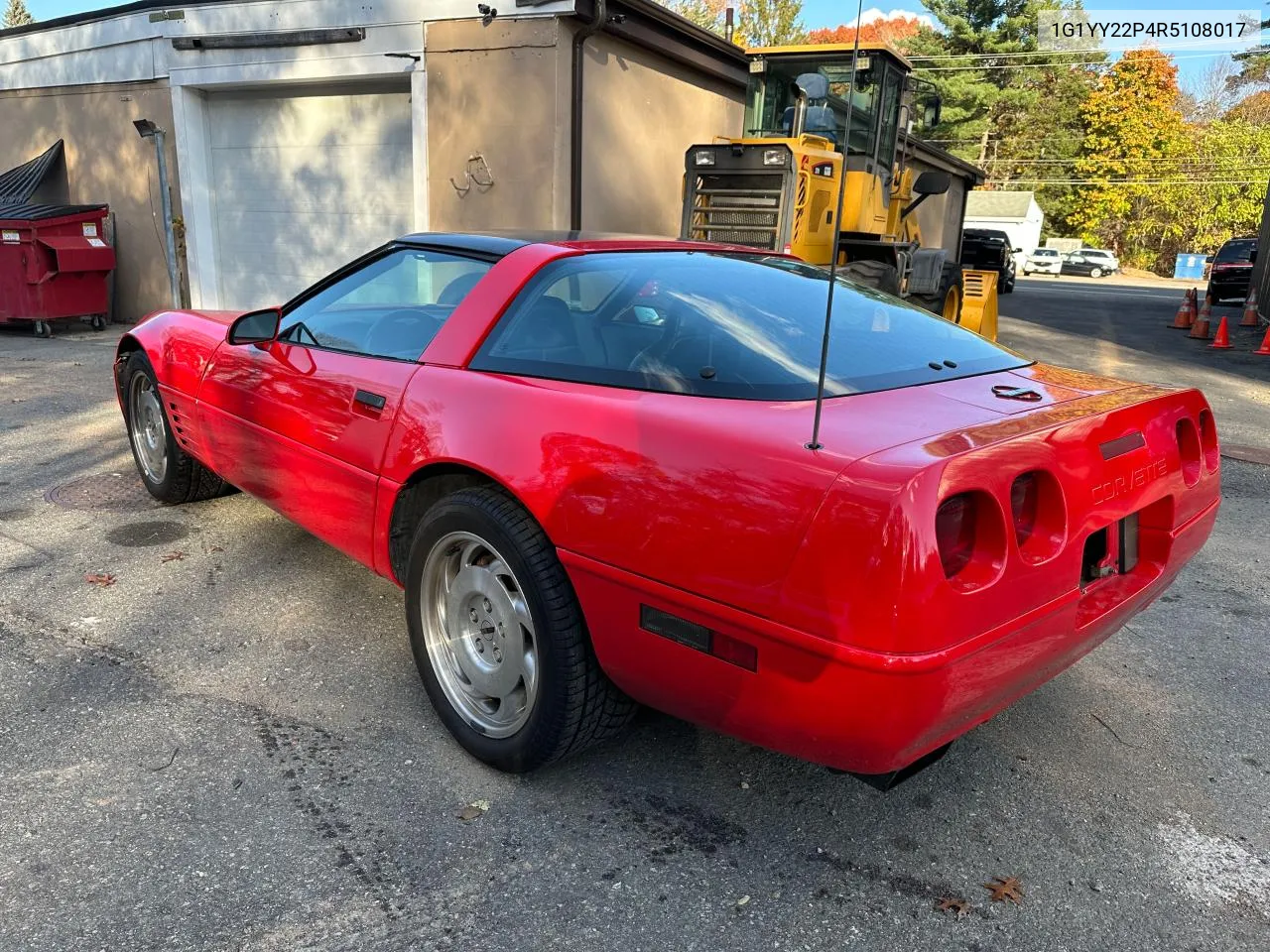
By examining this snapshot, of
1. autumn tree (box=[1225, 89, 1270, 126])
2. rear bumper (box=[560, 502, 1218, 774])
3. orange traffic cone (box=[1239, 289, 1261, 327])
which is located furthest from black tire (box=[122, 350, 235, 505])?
autumn tree (box=[1225, 89, 1270, 126])

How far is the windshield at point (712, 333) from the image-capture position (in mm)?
2324

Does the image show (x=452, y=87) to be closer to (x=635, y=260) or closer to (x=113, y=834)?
(x=635, y=260)

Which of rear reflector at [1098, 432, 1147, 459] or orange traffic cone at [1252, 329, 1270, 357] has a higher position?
rear reflector at [1098, 432, 1147, 459]

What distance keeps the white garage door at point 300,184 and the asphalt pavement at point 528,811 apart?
314 inches

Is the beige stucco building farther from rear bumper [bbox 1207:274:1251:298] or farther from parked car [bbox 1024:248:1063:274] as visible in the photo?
parked car [bbox 1024:248:1063:274]

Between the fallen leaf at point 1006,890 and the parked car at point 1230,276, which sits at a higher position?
the parked car at point 1230,276

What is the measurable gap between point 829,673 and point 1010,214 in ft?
195

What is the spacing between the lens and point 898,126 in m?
10.8

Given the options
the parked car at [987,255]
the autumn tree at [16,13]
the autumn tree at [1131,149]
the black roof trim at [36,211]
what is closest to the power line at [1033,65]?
the autumn tree at [1131,149]

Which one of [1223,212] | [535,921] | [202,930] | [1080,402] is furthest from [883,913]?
[1223,212]

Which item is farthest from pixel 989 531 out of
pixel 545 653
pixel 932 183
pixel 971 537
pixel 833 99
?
pixel 833 99

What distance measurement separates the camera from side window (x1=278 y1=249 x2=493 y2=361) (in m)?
2.97

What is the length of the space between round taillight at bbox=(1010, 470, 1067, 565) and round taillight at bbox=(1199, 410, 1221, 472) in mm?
947

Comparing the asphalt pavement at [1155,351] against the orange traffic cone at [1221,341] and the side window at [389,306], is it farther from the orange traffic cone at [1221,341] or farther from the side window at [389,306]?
the side window at [389,306]
